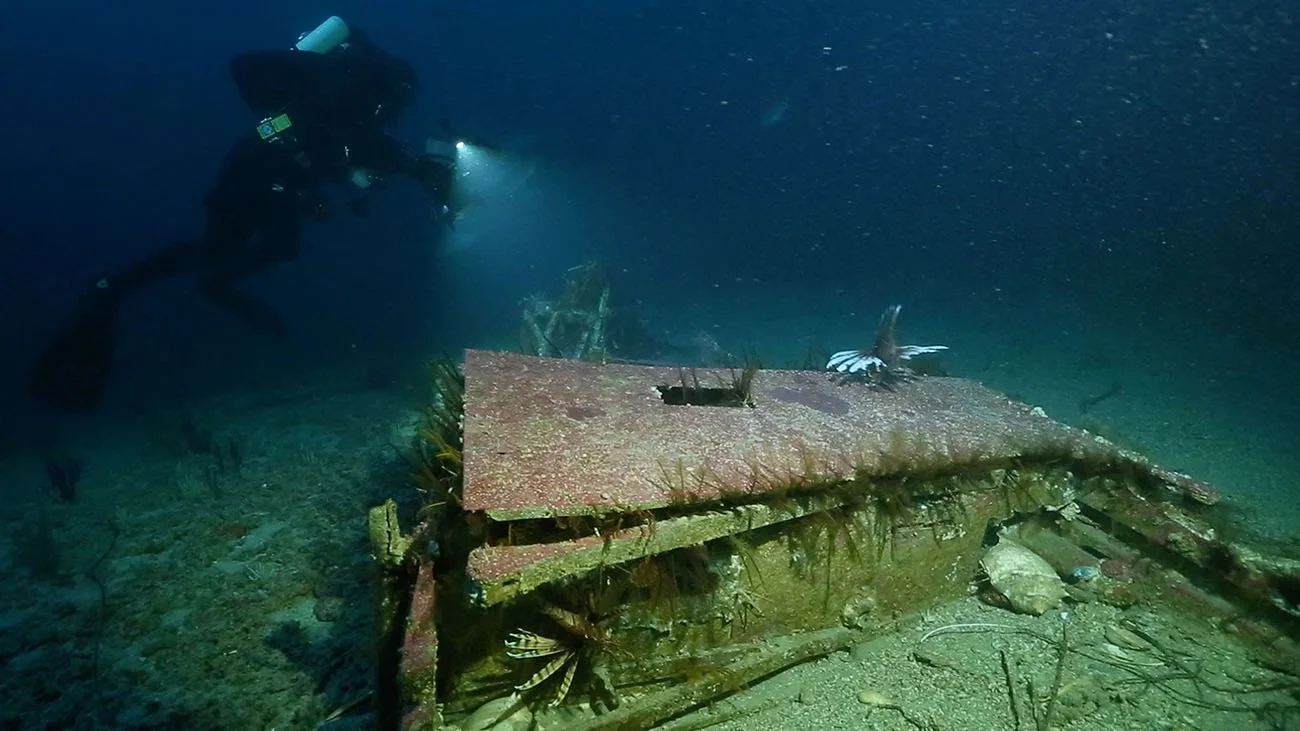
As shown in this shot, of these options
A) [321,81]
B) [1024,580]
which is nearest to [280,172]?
[321,81]

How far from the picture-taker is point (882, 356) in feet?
17.5

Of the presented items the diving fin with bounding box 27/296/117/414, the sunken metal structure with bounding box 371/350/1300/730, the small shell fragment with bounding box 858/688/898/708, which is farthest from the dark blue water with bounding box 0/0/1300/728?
the small shell fragment with bounding box 858/688/898/708

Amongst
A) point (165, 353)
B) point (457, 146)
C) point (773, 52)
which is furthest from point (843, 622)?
point (773, 52)

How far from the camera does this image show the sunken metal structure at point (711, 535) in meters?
2.74

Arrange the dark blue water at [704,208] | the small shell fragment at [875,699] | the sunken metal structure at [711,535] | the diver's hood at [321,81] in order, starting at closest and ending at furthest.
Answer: the sunken metal structure at [711,535], the small shell fragment at [875,699], the diver's hood at [321,81], the dark blue water at [704,208]

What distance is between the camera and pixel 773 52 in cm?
13200

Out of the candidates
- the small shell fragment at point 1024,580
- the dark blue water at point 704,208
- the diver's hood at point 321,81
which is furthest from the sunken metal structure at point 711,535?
the diver's hood at point 321,81

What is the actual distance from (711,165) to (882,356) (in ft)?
419

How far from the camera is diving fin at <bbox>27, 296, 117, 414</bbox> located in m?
10.0

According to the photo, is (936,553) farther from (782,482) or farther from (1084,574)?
(782,482)

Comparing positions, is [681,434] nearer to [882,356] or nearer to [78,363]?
[882,356]

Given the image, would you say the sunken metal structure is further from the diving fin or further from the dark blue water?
the diving fin

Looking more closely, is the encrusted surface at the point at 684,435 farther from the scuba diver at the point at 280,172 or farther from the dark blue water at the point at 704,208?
the scuba diver at the point at 280,172

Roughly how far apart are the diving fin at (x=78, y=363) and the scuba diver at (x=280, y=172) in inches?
0.6
